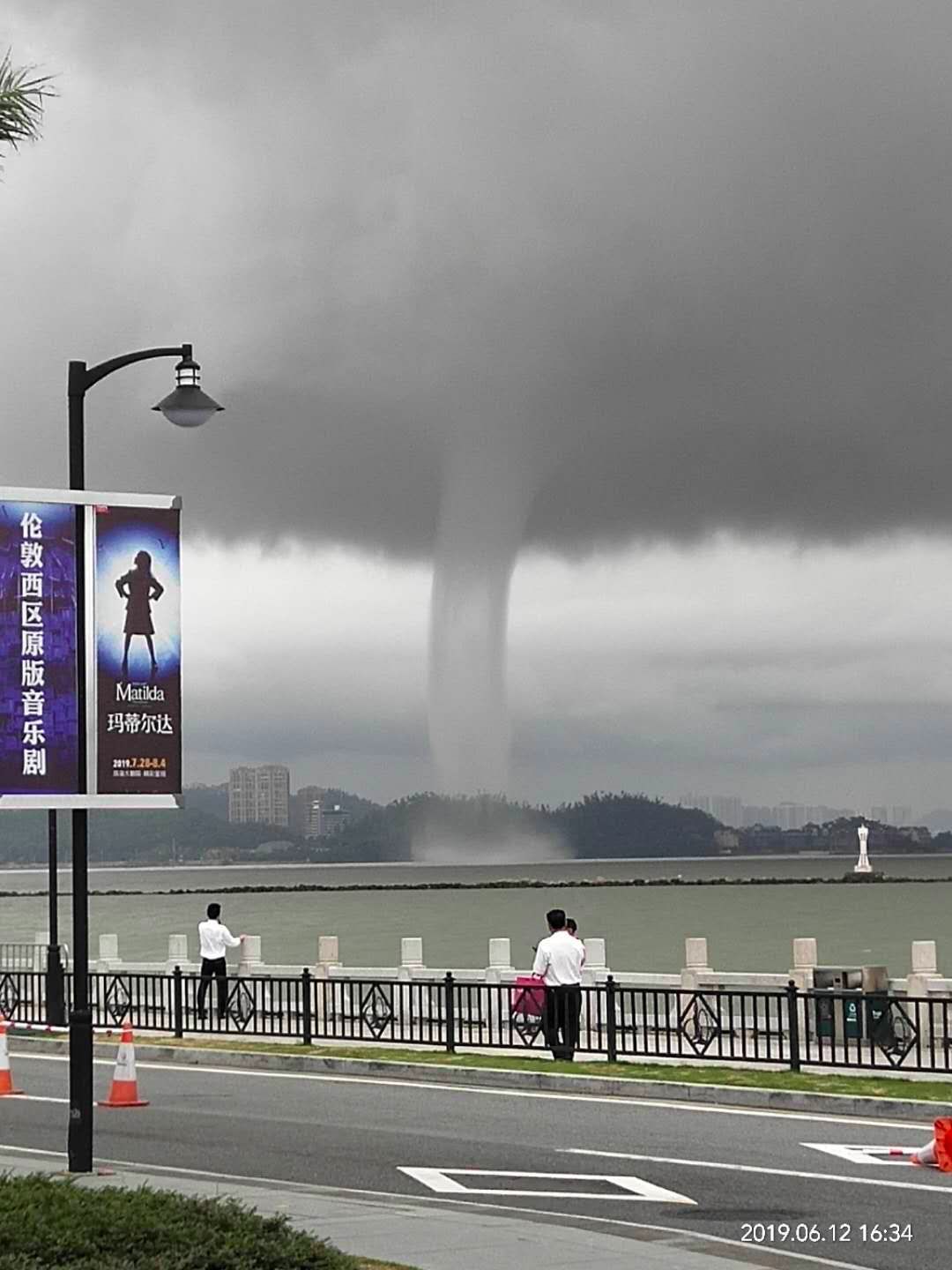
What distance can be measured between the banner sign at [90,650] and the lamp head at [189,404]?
1147mm

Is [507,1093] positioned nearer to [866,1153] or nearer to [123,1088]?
[123,1088]

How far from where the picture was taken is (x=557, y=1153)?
56.1 feet

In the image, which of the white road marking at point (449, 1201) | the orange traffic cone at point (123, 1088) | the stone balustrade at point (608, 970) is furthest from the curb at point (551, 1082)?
the white road marking at point (449, 1201)

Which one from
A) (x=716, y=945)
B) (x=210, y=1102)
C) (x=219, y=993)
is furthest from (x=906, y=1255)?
(x=716, y=945)

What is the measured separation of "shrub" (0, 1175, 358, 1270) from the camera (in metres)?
9.16

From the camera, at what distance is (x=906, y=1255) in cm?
1171

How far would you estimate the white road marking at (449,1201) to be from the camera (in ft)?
38.5

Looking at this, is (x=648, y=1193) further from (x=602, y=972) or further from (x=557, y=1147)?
(x=602, y=972)

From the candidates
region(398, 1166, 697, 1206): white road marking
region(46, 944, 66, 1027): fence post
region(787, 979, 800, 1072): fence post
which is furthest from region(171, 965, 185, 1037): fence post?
region(398, 1166, 697, 1206): white road marking

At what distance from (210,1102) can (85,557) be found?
365 inches

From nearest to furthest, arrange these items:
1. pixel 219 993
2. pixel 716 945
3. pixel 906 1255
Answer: pixel 906 1255
pixel 219 993
pixel 716 945

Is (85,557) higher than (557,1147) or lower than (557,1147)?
higher

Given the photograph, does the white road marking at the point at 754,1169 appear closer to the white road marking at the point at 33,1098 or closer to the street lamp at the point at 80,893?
the street lamp at the point at 80,893

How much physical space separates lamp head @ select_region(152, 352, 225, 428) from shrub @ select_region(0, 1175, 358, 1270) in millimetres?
7178
